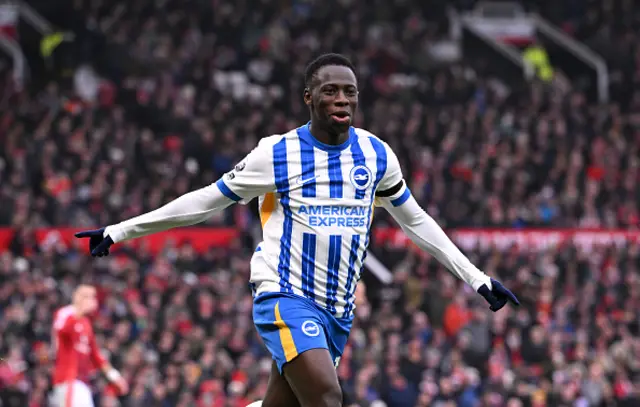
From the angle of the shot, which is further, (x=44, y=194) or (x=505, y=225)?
(x=505, y=225)

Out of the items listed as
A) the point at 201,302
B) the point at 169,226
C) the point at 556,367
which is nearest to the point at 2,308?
the point at 201,302

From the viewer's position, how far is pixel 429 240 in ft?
21.8

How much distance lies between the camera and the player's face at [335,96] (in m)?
6.16

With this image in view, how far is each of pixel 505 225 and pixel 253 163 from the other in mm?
13562

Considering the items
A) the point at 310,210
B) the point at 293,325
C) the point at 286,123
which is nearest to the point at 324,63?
the point at 310,210

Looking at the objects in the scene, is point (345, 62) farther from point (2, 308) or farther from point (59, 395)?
point (2, 308)

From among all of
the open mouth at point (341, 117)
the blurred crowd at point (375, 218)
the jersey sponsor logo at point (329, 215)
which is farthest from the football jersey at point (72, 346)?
the open mouth at point (341, 117)

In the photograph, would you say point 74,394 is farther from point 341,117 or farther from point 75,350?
point 341,117

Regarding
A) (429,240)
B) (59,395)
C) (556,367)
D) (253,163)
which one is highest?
(253,163)

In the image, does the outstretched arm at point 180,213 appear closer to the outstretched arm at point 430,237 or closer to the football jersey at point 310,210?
the football jersey at point 310,210

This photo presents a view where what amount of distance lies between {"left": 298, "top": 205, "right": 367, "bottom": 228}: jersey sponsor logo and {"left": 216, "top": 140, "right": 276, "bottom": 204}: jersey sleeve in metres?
0.22

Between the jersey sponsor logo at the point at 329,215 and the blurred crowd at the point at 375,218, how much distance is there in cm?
751

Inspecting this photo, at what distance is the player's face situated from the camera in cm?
616

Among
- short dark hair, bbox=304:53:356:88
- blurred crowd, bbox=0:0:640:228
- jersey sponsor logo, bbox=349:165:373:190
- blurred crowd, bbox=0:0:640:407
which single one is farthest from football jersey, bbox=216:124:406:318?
blurred crowd, bbox=0:0:640:228
